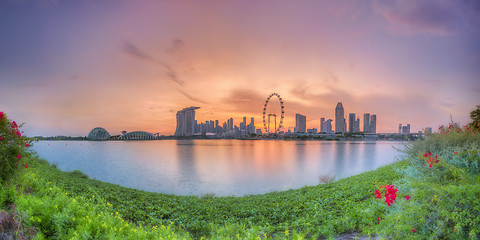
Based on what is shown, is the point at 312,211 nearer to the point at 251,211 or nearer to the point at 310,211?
the point at 310,211

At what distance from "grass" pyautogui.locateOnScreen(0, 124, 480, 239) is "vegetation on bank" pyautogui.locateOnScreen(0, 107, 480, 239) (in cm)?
2

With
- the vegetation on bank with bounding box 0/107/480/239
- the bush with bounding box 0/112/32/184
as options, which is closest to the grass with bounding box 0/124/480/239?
the vegetation on bank with bounding box 0/107/480/239

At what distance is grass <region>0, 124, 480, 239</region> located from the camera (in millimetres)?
3861

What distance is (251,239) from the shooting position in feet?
14.7

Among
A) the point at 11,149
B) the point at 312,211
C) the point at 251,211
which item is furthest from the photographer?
the point at 251,211

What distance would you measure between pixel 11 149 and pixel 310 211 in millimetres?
9144

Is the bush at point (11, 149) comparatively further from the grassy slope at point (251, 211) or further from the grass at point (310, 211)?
the grassy slope at point (251, 211)

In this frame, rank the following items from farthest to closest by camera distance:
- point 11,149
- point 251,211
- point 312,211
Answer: point 251,211
point 312,211
point 11,149

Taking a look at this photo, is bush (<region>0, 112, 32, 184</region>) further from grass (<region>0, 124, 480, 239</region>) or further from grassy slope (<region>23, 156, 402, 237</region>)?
grassy slope (<region>23, 156, 402, 237</region>)

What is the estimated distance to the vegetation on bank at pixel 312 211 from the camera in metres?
3.87

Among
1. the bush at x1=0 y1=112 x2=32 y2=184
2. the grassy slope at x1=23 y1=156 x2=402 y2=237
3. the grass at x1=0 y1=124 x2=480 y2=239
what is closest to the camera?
the grass at x1=0 y1=124 x2=480 y2=239

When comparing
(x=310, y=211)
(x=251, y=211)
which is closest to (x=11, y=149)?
(x=251, y=211)

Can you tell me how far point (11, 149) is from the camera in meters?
6.77

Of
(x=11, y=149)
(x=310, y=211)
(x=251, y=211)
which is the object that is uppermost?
(x=11, y=149)
